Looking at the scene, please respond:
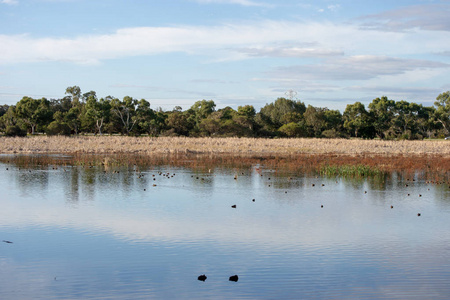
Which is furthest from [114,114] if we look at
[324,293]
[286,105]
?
[324,293]

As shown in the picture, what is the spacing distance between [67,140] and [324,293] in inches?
2429

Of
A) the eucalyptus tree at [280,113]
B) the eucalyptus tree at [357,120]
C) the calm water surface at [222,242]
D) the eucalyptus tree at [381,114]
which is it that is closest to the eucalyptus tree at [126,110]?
the eucalyptus tree at [280,113]

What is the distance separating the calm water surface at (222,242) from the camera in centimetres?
1020

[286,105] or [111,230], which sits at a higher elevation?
[286,105]

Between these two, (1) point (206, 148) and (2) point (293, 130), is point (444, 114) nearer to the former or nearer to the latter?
(2) point (293, 130)

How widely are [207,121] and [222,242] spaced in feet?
261

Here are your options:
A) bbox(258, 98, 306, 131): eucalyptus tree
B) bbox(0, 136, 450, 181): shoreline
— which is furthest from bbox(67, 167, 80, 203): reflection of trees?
bbox(258, 98, 306, 131): eucalyptus tree

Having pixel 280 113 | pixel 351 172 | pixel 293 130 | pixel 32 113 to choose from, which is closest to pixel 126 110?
pixel 32 113

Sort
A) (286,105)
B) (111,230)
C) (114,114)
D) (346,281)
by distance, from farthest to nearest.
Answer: (286,105) → (114,114) → (111,230) → (346,281)

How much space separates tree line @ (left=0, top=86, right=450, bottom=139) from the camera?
305 ft

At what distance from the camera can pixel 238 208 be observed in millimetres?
19328

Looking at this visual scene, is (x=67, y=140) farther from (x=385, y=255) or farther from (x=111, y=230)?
(x=385, y=255)

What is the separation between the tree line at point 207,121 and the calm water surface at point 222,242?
65437 millimetres

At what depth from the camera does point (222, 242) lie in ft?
45.4
